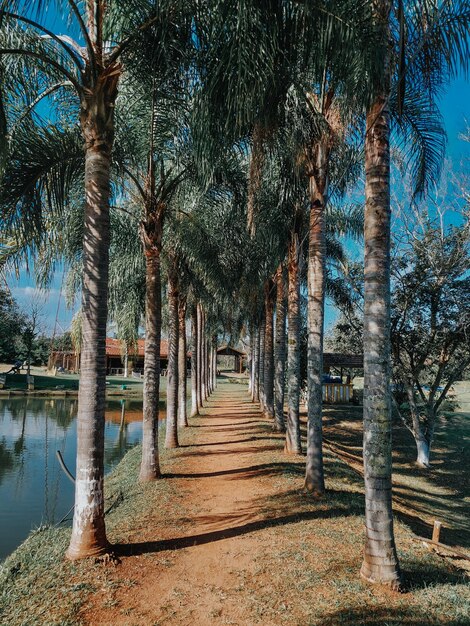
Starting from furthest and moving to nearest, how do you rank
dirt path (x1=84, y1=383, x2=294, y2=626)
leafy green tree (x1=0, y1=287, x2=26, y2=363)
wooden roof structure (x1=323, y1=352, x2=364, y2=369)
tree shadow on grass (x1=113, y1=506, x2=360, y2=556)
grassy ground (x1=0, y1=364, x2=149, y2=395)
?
grassy ground (x1=0, y1=364, x2=149, y2=395)
leafy green tree (x1=0, y1=287, x2=26, y2=363)
wooden roof structure (x1=323, y1=352, x2=364, y2=369)
tree shadow on grass (x1=113, y1=506, x2=360, y2=556)
dirt path (x1=84, y1=383, x2=294, y2=626)

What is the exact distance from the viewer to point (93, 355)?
5.52 meters

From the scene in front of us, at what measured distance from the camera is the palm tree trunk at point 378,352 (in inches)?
187

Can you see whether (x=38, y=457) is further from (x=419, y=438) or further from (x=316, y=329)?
(x=419, y=438)

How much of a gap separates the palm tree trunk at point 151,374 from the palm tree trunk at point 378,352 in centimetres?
515

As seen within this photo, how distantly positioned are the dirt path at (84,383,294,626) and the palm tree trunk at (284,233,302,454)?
3.93ft

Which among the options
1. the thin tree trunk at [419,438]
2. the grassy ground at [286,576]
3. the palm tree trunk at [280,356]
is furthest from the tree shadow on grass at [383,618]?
the thin tree trunk at [419,438]

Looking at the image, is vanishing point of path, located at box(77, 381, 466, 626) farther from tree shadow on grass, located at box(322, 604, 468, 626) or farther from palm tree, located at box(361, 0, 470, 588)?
palm tree, located at box(361, 0, 470, 588)

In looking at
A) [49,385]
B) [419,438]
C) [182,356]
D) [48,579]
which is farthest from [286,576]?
[49,385]

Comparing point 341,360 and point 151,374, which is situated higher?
point 341,360

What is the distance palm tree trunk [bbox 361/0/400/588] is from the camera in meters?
4.76

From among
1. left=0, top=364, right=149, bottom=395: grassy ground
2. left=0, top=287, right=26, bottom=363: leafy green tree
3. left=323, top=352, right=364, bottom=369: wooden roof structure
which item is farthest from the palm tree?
left=0, top=364, right=149, bottom=395: grassy ground

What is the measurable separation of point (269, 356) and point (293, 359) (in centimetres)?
713

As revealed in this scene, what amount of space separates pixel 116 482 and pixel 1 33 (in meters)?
8.42

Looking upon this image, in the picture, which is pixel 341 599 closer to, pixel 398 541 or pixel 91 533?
pixel 398 541
